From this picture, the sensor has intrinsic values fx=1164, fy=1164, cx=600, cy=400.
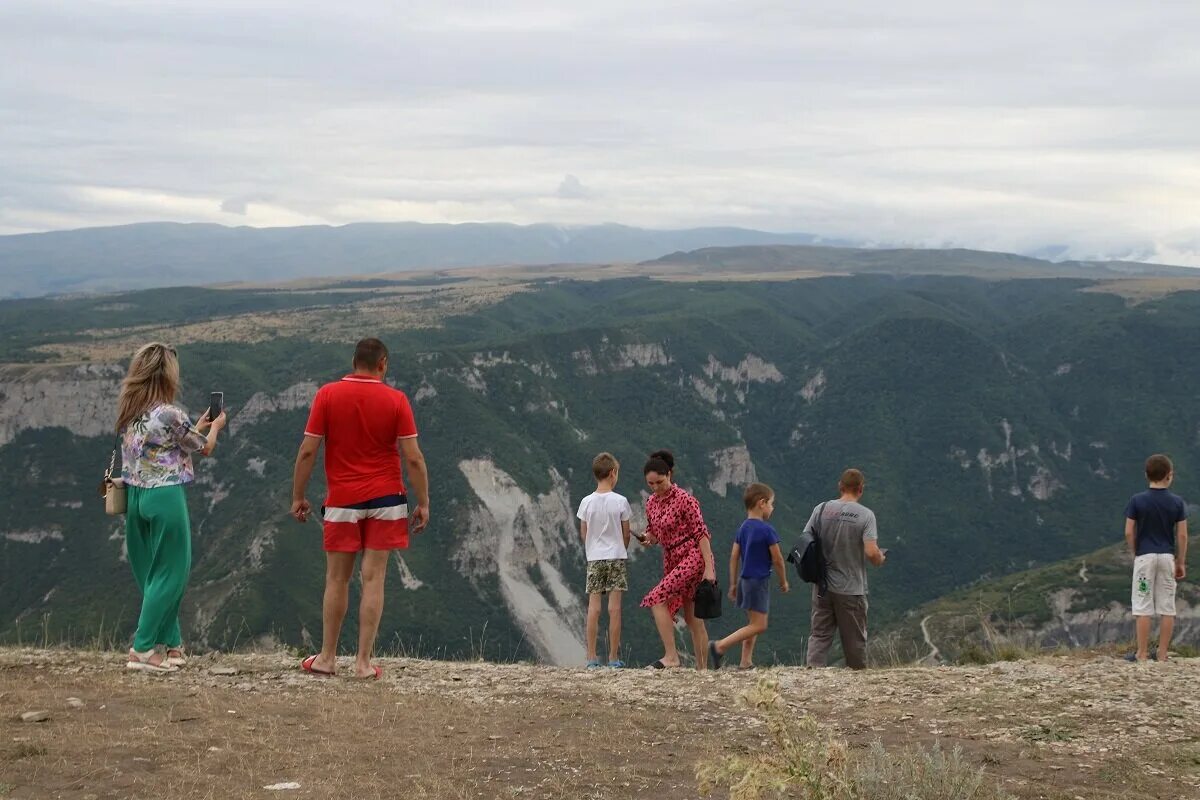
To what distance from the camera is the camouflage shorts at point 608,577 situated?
1416 cm

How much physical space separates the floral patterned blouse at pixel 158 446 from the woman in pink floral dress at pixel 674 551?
207 inches

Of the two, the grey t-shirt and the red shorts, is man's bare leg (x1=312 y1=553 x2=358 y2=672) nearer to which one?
the red shorts

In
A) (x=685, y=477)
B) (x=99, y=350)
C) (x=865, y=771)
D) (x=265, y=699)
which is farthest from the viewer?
(x=685, y=477)

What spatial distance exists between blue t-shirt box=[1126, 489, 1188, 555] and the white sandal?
37.5ft

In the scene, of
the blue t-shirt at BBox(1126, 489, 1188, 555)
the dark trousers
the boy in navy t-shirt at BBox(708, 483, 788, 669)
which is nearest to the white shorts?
the blue t-shirt at BBox(1126, 489, 1188, 555)

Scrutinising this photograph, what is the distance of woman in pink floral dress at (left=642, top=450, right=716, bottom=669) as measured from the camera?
13.9m

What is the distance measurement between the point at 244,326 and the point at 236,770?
188 metres

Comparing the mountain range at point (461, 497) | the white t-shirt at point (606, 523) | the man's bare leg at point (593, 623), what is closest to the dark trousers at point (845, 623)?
the white t-shirt at point (606, 523)

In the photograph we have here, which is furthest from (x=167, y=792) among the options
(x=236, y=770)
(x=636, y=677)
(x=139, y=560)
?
(x=636, y=677)

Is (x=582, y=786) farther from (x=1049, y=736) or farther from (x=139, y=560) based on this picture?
(x=139, y=560)

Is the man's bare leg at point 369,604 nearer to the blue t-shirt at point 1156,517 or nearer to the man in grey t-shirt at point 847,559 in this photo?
the man in grey t-shirt at point 847,559

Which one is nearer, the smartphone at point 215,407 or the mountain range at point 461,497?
the smartphone at point 215,407

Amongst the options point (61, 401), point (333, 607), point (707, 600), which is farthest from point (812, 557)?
point (61, 401)

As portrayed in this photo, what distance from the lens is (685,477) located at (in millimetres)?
176750
